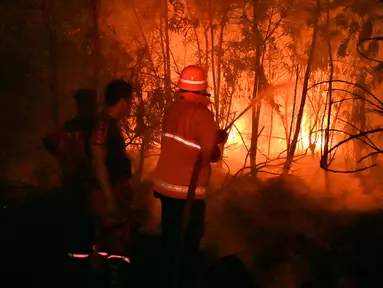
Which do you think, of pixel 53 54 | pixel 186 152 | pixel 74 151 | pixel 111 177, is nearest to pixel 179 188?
pixel 186 152

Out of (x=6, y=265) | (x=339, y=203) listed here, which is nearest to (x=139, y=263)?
(x=6, y=265)

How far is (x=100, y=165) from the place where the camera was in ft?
10.6

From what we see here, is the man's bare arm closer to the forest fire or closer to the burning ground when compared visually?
the forest fire

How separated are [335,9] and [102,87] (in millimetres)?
3343

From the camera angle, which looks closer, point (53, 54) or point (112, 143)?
point (112, 143)

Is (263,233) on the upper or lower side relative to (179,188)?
lower

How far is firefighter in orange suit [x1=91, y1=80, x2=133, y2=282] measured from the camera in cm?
323

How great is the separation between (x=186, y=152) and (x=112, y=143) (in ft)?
1.89

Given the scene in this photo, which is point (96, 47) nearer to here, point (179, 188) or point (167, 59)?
point (167, 59)

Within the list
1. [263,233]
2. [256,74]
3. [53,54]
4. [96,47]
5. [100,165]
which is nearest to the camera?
[100,165]

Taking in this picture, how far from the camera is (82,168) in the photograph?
11.0 ft

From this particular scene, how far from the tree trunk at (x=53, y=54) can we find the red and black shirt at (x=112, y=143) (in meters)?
2.77

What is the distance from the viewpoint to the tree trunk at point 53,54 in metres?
5.70

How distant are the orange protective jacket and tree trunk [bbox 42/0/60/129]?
3.04 metres
